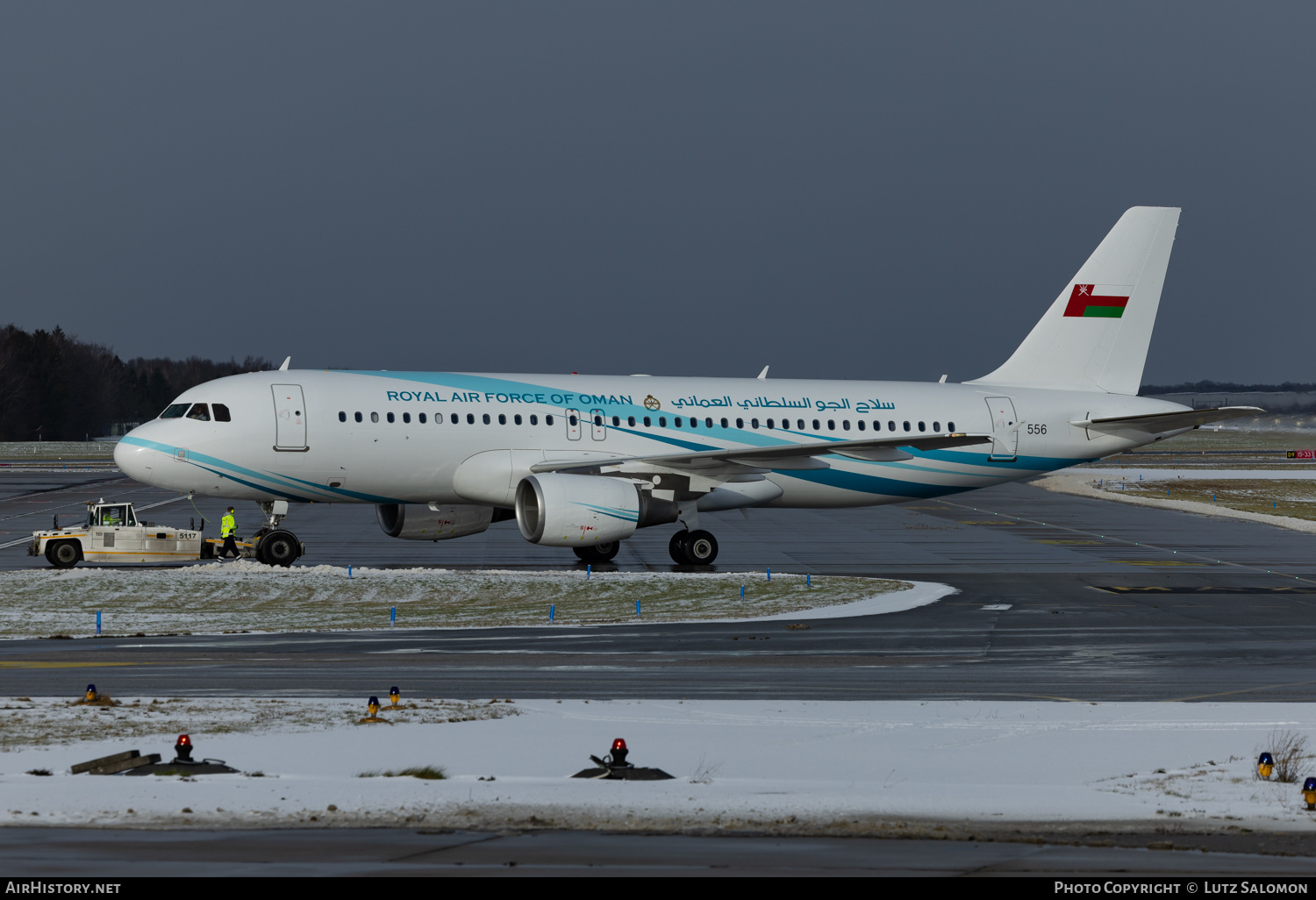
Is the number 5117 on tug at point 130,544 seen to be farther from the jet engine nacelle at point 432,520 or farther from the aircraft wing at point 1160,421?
the aircraft wing at point 1160,421

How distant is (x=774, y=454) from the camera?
3244 centimetres

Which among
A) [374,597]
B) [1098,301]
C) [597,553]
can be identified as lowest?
[374,597]

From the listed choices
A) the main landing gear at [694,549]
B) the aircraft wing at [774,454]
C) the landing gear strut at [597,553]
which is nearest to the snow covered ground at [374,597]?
the main landing gear at [694,549]

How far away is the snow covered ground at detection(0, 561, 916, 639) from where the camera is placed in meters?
23.2

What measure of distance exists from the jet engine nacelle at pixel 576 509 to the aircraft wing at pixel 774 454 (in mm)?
946

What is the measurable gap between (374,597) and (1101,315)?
23.4 metres

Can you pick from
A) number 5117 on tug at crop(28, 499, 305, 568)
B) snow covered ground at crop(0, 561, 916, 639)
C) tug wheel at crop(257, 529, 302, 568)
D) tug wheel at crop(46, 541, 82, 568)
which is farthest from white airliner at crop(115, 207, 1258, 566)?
tug wheel at crop(46, 541, 82, 568)

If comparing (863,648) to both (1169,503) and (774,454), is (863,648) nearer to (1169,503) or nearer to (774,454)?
(774,454)

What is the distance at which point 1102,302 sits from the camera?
129 feet

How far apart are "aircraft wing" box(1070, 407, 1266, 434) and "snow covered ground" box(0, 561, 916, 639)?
11411 millimetres

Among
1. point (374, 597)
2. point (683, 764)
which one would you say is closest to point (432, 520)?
point (374, 597)

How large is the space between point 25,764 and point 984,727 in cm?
919

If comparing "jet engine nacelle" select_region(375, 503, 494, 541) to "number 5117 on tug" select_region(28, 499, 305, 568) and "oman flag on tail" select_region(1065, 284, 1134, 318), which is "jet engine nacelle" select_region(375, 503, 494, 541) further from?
"oman flag on tail" select_region(1065, 284, 1134, 318)
